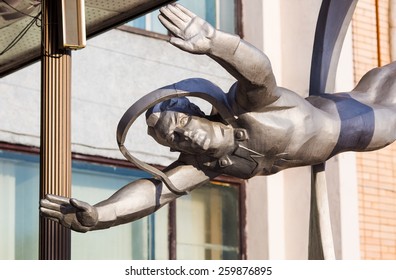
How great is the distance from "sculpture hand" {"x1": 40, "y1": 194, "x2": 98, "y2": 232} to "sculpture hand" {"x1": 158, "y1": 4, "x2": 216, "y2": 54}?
2.58 feet

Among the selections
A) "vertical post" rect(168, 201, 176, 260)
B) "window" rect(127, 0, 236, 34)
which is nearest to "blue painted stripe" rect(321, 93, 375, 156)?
"vertical post" rect(168, 201, 176, 260)

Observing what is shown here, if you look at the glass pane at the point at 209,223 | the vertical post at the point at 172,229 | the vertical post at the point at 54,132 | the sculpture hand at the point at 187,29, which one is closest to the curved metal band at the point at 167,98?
the sculpture hand at the point at 187,29

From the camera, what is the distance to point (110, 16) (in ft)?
22.2

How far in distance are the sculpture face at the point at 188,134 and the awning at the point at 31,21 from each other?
1496 mm

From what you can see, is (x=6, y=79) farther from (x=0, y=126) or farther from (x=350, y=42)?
(x=350, y=42)

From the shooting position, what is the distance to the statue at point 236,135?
16.2 ft

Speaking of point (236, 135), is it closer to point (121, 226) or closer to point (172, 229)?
point (121, 226)

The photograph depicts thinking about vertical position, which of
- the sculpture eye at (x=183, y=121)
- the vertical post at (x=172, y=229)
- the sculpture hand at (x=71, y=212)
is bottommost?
the sculpture hand at (x=71, y=212)

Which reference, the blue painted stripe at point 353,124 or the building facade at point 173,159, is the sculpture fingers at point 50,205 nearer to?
the blue painted stripe at point 353,124

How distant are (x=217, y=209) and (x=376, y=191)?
147cm

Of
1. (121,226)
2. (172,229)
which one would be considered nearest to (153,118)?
(121,226)
